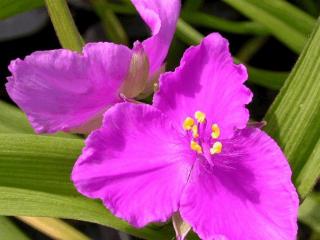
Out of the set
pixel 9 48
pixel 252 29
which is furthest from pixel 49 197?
pixel 9 48

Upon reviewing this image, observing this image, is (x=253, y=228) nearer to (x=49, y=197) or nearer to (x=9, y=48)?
(x=49, y=197)

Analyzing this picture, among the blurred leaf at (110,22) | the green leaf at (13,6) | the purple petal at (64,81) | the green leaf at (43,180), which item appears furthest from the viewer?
the blurred leaf at (110,22)

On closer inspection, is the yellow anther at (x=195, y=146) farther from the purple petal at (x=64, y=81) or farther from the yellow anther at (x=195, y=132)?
the purple petal at (x=64, y=81)

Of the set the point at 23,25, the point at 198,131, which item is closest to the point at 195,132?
the point at 198,131

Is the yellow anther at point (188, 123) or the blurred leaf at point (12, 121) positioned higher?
the yellow anther at point (188, 123)

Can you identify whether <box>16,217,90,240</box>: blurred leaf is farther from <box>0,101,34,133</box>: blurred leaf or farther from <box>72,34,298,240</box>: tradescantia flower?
<box>72,34,298,240</box>: tradescantia flower

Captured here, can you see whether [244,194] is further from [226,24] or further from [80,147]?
[226,24]

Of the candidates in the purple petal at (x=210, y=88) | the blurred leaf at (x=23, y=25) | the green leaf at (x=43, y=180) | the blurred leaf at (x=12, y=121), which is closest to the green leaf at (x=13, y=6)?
the blurred leaf at (x=12, y=121)

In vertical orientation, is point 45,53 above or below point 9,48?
above
